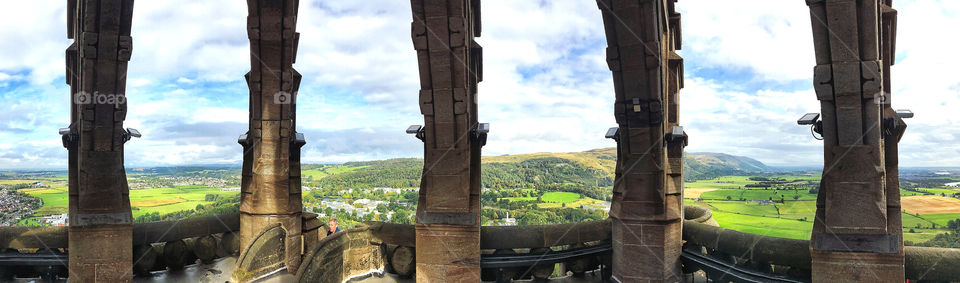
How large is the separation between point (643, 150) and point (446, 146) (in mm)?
3753

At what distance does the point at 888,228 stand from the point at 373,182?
1115 inches

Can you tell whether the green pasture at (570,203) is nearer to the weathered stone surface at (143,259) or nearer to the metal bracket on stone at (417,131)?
the metal bracket on stone at (417,131)

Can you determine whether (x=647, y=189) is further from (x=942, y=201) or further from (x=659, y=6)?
(x=942, y=201)

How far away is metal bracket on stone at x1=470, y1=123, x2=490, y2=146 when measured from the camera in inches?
346

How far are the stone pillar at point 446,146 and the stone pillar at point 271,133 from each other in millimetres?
4413

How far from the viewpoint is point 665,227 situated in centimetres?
821

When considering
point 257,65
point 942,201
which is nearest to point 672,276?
point 257,65

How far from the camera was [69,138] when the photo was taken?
368 inches

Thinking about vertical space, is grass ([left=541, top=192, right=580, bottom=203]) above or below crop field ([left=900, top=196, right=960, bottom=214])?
below

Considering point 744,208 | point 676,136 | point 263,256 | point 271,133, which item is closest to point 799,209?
point 676,136

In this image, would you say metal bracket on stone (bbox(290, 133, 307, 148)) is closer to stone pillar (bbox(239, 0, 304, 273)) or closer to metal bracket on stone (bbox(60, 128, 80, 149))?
stone pillar (bbox(239, 0, 304, 273))

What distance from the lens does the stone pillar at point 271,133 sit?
36.6 feet

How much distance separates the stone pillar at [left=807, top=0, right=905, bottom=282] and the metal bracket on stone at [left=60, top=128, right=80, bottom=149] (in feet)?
44.2

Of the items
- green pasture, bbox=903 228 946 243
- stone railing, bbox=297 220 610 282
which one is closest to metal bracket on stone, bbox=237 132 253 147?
stone railing, bbox=297 220 610 282
